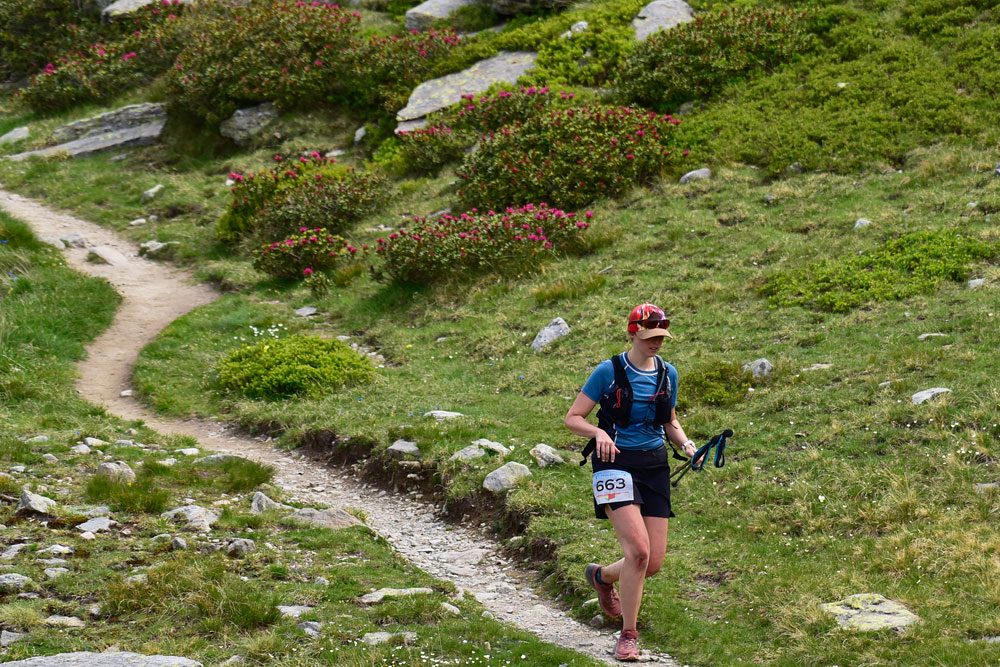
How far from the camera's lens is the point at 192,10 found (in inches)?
1214

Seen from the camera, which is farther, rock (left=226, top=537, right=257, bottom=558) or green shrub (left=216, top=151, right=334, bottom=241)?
green shrub (left=216, top=151, right=334, bottom=241)

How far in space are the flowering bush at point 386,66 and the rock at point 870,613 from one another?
1902cm

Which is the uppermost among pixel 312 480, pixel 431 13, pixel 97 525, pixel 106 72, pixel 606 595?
pixel 431 13

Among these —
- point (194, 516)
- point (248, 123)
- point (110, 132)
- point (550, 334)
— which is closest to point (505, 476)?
point (194, 516)

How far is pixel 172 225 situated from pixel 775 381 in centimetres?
1474

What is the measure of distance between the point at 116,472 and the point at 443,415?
3.86m

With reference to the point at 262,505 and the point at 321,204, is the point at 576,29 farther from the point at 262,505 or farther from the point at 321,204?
the point at 262,505

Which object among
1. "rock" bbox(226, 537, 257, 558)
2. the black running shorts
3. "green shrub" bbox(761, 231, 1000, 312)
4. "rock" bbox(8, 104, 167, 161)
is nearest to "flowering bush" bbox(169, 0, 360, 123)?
"rock" bbox(8, 104, 167, 161)

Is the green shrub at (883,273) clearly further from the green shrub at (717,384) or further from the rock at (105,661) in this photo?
the rock at (105,661)

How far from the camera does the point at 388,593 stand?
8.45 m

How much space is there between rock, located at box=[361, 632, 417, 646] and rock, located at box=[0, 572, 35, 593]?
2.62 m

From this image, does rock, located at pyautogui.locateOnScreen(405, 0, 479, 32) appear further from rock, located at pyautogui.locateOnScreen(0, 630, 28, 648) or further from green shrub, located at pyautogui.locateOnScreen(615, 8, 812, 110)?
rock, located at pyautogui.locateOnScreen(0, 630, 28, 648)

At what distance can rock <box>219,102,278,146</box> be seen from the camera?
2556cm

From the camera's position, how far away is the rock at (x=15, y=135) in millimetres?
28156
